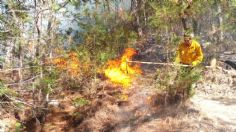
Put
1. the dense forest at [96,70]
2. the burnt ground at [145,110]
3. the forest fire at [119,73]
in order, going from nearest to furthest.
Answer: the dense forest at [96,70] → the burnt ground at [145,110] → the forest fire at [119,73]

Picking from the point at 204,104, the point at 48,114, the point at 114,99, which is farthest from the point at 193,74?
the point at 48,114

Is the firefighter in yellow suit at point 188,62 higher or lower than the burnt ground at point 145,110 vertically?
higher

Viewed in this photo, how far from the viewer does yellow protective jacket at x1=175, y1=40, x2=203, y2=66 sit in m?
10.4

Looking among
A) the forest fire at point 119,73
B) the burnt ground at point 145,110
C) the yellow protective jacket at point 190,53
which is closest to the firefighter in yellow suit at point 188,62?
the yellow protective jacket at point 190,53

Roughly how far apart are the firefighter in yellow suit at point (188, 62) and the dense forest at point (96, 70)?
0.18ft

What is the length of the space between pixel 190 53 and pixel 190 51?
0.06m

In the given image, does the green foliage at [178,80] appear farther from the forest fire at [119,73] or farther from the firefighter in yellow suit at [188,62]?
the forest fire at [119,73]

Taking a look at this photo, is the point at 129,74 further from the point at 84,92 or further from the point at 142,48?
the point at 142,48

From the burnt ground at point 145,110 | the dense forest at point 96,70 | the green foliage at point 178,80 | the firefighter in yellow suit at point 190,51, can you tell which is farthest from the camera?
the firefighter in yellow suit at point 190,51

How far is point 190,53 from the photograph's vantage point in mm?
10438

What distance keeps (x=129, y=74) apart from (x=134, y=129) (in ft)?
13.7

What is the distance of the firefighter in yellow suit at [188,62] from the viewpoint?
1018 cm

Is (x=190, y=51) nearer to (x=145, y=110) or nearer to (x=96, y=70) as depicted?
(x=145, y=110)

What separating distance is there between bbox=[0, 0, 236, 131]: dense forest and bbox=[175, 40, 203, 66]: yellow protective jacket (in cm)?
28
